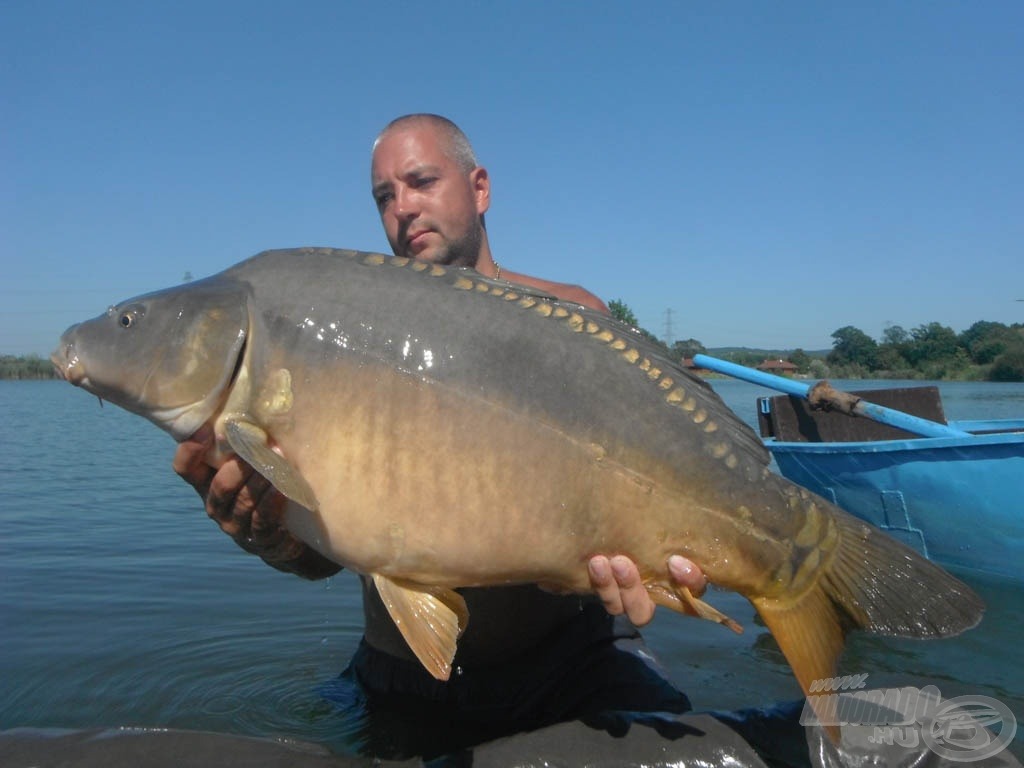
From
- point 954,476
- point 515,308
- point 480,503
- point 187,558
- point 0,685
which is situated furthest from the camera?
point 187,558

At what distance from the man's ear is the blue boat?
4.10 m

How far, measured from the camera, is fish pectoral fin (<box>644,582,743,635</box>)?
7.48 feet

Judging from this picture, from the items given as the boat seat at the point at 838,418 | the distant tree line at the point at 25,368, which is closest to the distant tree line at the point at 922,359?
the distant tree line at the point at 25,368

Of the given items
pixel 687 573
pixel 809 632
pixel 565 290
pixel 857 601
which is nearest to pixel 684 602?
pixel 687 573

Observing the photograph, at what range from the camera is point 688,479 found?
2271mm

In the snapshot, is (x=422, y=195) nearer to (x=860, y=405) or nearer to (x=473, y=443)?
(x=473, y=443)

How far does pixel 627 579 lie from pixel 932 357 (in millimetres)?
70674

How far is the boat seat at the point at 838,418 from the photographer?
7797mm

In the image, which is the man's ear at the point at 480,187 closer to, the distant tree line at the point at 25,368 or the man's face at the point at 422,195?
the man's face at the point at 422,195

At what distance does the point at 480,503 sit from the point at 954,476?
5220 mm

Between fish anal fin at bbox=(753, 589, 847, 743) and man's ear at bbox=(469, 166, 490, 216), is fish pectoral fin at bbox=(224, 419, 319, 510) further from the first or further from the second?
man's ear at bbox=(469, 166, 490, 216)

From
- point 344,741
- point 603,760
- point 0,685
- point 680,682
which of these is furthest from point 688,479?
point 0,685

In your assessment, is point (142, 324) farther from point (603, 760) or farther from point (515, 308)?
point (603, 760)

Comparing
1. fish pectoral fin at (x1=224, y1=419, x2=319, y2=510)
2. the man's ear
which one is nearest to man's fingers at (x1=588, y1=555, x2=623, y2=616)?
fish pectoral fin at (x1=224, y1=419, x2=319, y2=510)
